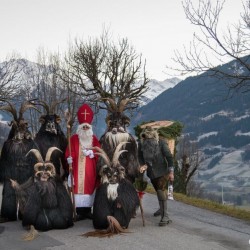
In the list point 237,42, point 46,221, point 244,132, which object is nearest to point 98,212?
point 46,221

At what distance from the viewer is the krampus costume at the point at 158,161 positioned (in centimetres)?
829

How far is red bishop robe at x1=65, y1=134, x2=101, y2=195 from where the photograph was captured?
8.24m

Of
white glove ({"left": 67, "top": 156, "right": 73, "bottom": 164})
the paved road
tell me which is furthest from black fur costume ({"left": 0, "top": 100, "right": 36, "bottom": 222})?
white glove ({"left": 67, "top": 156, "right": 73, "bottom": 164})

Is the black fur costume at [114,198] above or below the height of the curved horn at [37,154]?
below

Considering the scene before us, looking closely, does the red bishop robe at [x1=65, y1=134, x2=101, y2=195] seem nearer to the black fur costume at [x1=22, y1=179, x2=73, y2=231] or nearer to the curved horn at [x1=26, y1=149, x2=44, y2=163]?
the black fur costume at [x1=22, y1=179, x2=73, y2=231]

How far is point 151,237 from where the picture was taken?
734 centimetres

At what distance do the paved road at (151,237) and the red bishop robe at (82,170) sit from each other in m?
0.67

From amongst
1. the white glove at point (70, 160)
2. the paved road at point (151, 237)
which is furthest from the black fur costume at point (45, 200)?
the white glove at point (70, 160)

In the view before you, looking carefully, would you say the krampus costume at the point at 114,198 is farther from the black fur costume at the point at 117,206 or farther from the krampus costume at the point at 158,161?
the krampus costume at the point at 158,161

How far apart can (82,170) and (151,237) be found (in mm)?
1872

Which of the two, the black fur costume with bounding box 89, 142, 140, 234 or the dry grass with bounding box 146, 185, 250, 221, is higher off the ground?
the black fur costume with bounding box 89, 142, 140, 234

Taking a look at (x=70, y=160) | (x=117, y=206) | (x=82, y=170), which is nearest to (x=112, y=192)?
(x=117, y=206)

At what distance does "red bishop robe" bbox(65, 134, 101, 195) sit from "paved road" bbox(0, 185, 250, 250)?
67cm

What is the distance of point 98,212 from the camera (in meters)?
7.61
